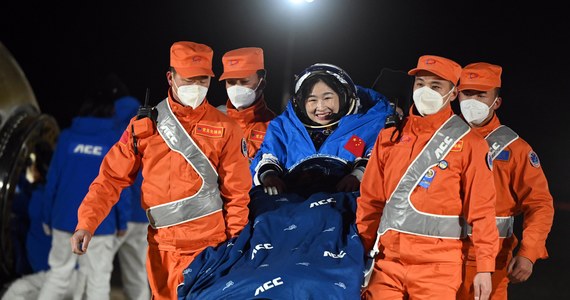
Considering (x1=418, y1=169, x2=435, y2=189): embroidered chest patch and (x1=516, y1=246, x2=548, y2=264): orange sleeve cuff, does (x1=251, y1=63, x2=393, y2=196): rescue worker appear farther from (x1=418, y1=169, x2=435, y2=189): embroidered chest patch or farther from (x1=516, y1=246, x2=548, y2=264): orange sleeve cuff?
(x1=516, y1=246, x2=548, y2=264): orange sleeve cuff

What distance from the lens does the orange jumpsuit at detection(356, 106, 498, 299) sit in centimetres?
368

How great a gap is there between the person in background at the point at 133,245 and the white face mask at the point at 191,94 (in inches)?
104

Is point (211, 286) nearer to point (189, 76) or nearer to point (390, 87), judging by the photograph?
point (189, 76)

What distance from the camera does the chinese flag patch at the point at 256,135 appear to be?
5.18 m

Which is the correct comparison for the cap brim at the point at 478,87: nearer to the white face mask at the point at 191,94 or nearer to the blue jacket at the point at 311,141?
the blue jacket at the point at 311,141

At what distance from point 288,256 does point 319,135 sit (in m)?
1.24

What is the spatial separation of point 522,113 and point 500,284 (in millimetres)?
3456

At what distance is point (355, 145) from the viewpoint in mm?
4559

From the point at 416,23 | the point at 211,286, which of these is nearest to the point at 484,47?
the point at 416,23

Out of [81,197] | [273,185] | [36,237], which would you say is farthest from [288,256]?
[36,237]

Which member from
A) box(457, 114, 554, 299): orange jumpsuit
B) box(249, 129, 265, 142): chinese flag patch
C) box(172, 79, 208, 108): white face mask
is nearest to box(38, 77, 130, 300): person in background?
box(249, 129, 265, 142): chinese flag patch

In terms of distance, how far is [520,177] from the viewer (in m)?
4.53

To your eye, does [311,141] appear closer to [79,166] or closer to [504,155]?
[504,155]

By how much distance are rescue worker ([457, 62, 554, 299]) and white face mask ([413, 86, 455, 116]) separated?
665 millimetres
